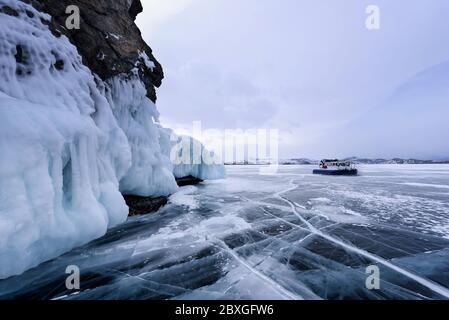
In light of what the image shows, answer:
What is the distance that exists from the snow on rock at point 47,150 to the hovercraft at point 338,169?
33.0m

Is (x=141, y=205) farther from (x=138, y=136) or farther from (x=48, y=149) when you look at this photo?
(x=48, y=149)

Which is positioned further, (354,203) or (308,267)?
(354,203)

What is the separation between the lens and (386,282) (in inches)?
137

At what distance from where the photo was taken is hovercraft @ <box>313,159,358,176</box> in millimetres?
32625

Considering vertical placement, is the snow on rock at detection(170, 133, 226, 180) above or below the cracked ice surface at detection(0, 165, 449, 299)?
above

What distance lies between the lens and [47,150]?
409cm

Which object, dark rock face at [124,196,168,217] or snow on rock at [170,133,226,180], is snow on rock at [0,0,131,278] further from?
snow on rock at [170,133,226,180]

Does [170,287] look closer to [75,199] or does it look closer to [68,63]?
[75,199]

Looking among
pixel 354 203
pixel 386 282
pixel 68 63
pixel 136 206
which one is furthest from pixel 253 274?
pixel 354 203

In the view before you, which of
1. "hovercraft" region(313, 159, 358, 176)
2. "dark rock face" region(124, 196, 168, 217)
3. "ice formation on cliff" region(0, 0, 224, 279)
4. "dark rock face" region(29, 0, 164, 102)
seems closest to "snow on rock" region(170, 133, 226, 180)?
"dark rock face" region(124, 196, 168, 217)

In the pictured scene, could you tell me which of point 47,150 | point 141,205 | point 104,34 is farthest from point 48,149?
point 104,34

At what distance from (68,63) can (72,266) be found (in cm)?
499

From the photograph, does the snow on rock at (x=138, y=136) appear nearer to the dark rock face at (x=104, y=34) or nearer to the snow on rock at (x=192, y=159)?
the dark rock face at (x=104, y=34)

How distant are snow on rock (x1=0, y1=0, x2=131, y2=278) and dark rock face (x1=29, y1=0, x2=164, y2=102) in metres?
0.97
